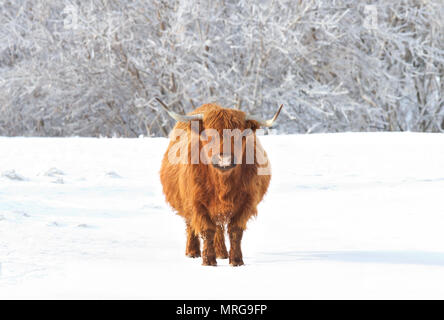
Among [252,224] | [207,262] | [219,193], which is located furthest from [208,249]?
[252,224]

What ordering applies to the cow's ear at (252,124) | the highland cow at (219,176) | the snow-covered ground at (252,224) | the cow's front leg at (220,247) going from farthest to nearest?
the cow's front leg at (220,247)
the cow's ear at (252,124)
the highland cow at (219,176)
the snow-covered ground at (252,224)

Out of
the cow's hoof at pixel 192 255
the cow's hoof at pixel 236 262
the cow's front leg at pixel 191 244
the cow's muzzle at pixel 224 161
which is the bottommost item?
the cow's hoof at pixel 192 255

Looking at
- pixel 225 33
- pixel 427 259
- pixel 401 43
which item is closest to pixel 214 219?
pixel 427 259

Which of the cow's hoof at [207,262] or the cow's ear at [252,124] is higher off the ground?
the cow's ear at [252,124]

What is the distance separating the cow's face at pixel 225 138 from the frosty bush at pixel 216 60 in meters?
10.5

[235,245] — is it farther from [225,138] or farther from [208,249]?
[225,138]

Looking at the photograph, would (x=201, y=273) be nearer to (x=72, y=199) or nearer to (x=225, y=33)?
(x=72, y=199)

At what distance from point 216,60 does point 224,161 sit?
516 inches

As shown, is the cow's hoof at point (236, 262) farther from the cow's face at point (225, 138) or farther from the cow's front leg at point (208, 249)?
the cow's face at point (225, 138)

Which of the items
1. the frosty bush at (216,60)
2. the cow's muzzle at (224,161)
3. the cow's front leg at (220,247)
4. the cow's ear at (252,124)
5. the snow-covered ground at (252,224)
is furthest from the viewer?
the frosty bush at (216,60)

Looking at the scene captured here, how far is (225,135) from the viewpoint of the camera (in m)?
5.28

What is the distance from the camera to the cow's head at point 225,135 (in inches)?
203

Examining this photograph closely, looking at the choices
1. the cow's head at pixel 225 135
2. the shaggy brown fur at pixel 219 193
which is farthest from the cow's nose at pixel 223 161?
the shaggy brown fur at pixel 219 193

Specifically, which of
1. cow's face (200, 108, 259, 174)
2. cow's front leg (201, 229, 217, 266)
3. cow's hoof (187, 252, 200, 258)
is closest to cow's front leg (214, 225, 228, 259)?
cow's hoof (187, 252, 200, 258)
